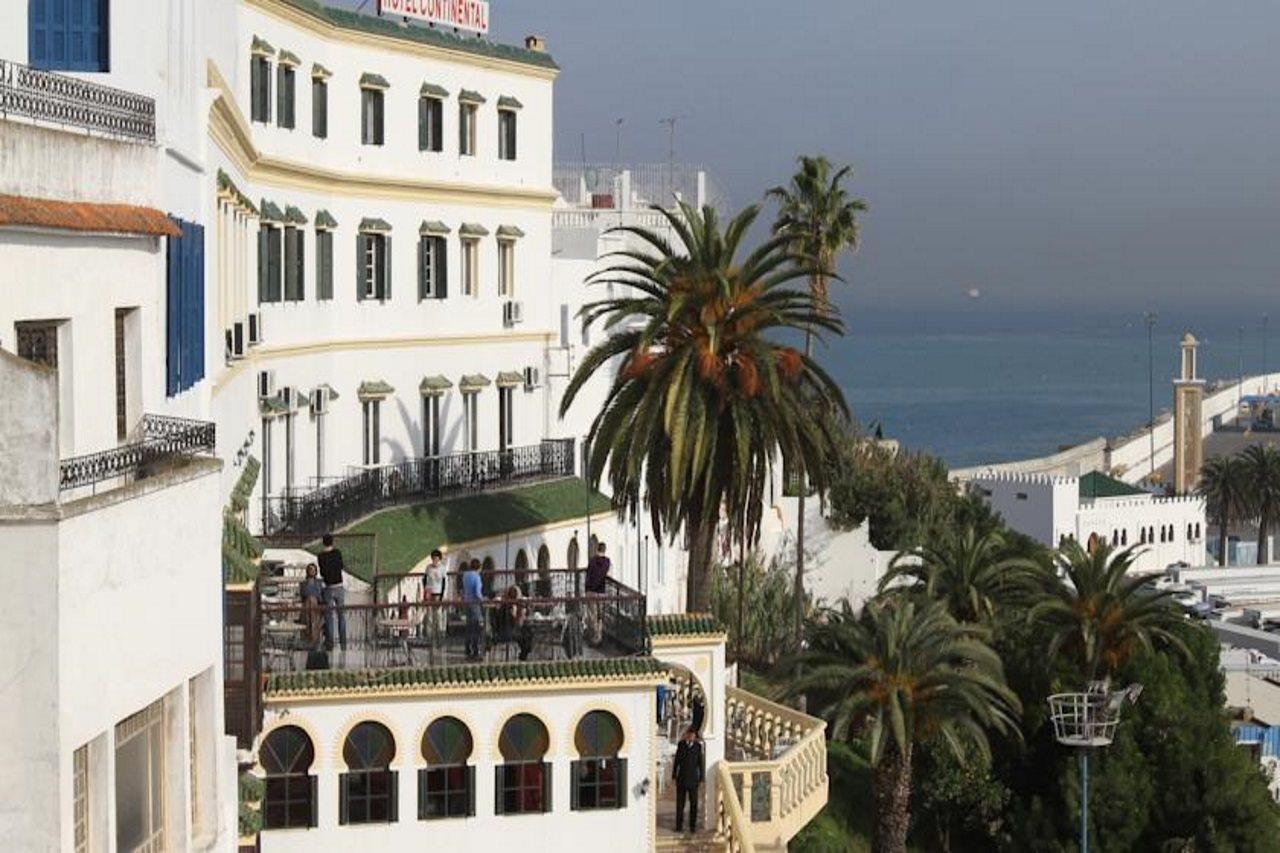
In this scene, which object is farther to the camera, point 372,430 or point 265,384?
point 372,430

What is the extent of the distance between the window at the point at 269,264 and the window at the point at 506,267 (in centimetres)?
982

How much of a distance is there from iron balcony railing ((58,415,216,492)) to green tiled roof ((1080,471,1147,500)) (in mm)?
94019

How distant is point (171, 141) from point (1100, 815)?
26.8 meters

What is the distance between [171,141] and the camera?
68.4ft

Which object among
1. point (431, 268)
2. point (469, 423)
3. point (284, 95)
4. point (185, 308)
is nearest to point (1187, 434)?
point (469, 423)

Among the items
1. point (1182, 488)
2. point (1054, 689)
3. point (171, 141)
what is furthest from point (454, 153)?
point (1182, 488)

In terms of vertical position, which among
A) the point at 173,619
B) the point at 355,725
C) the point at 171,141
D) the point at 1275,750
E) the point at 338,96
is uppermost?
the point at 338,96

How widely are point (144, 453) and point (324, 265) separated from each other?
24.1 m

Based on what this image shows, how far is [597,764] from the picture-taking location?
27562 millimetres

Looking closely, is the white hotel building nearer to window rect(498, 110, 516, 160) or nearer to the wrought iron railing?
the wrought iron railing

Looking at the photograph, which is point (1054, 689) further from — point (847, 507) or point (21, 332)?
point (21, 332)

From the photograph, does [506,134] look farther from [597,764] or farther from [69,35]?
[69,35]

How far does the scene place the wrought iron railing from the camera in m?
37.2

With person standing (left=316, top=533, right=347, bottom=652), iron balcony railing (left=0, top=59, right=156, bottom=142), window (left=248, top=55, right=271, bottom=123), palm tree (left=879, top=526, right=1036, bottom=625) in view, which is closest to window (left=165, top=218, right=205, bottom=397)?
iron balcony railing (left=0, top=59, right=156, bottom=142)
